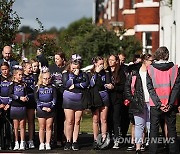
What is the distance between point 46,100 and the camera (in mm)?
14633

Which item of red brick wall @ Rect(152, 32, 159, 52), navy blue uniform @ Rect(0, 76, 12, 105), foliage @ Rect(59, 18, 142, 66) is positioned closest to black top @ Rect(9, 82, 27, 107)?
navy blue uniform @ Rect(0, 76, 12, 105)

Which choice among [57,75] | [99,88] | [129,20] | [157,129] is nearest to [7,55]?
[57,75]

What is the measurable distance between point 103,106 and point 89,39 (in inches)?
858

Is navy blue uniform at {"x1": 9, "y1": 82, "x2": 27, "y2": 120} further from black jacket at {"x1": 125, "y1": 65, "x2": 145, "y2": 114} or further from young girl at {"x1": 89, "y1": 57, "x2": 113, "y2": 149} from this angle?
black jacket at {"x1": 125, "y1": 65, "x2": 145, "y2": 114}

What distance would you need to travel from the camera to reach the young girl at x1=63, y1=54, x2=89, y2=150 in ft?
47.9

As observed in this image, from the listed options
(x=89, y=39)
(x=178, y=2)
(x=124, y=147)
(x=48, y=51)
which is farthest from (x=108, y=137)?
(x=89, y=39)

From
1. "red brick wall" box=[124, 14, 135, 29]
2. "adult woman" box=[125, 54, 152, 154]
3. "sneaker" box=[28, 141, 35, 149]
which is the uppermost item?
"red brick wall" box=[124, 14, 135, 29]

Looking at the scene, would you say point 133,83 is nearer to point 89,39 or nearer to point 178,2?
point 178,2

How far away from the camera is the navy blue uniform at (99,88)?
14.7 m

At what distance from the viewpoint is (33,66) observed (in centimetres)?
1530

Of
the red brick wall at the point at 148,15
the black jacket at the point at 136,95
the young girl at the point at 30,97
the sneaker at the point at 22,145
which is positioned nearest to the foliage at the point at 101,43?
the red brick wall at the point at 148,15

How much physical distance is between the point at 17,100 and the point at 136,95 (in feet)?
8.78

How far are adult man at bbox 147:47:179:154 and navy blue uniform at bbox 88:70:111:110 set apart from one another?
5.74 feet

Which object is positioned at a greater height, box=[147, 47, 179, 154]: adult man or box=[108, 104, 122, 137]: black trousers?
box=[147, 47, 179, 154]: adult man
